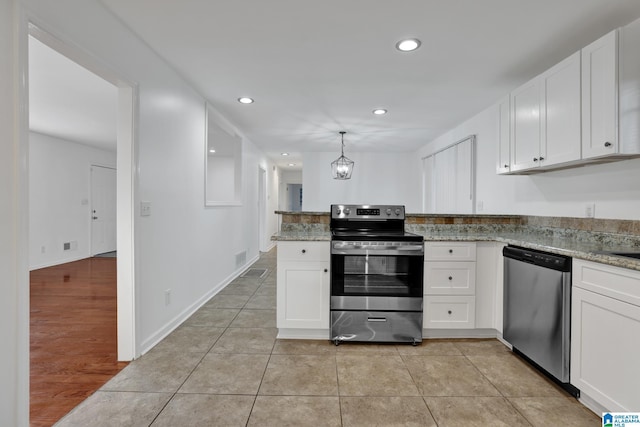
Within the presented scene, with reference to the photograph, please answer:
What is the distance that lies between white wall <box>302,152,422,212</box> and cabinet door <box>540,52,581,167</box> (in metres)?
4.56

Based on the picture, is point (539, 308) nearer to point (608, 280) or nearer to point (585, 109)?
point (608, 280)

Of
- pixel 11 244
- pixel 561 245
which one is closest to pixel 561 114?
pixel 561 245

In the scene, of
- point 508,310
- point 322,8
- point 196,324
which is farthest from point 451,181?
point 196,324

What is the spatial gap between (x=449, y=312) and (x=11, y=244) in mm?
2847

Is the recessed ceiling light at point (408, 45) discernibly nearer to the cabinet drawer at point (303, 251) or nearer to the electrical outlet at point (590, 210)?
the cabinet drawer at point (303, 251)

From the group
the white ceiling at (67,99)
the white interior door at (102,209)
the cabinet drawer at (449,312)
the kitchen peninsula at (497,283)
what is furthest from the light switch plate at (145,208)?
the white interior door at (102,209)

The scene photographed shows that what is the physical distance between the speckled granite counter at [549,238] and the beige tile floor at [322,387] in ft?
2.84

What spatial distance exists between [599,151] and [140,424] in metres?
3.04

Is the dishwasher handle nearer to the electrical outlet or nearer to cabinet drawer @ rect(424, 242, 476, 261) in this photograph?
cabinet drawer @ rect(424, 242, 476, 261)

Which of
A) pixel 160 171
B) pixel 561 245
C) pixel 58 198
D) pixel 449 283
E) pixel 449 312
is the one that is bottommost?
pixel 449 312

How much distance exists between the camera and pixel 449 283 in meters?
2.64

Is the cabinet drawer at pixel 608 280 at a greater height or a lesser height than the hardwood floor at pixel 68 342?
greater

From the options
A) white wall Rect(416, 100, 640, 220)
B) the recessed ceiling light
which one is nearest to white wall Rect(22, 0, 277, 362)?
the recessed ceiling light

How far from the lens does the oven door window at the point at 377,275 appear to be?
8.46ft
